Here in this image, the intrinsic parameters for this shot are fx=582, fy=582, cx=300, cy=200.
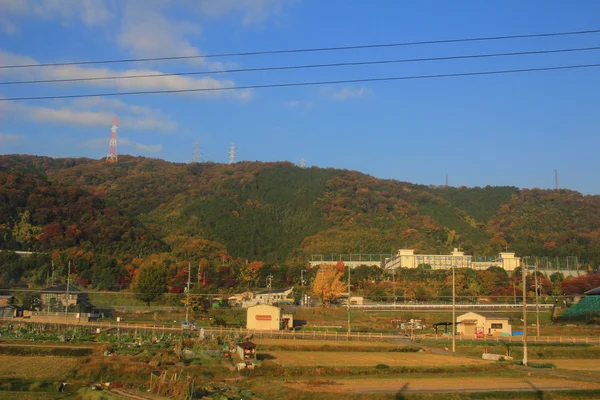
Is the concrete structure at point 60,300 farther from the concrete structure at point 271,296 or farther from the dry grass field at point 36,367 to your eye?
the dry grass field at point 36,367

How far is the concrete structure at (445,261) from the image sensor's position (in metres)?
73.7

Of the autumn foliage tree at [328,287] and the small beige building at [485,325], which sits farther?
the autumn foliage tree at [328,287]

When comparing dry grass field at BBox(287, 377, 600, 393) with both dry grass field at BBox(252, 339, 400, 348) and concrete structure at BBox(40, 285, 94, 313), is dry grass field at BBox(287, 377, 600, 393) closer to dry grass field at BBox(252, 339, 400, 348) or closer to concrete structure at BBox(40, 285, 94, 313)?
dry grass field at BBox(252, 339, 400, 348)

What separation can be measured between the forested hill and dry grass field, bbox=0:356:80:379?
37164 millimetres

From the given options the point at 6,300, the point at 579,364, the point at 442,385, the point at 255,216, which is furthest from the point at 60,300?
the point at 255,216

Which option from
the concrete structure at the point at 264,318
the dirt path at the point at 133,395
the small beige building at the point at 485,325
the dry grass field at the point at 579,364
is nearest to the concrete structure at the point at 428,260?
the small beige building at the point at 485,325

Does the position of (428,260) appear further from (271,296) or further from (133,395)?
(133,395)

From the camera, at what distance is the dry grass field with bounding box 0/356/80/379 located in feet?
68.3

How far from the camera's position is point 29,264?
58.5 m

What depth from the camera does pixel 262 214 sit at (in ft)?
344

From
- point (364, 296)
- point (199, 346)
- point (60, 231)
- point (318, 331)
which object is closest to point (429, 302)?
point (364, 296)

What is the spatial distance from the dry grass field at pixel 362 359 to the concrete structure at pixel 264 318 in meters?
10.8

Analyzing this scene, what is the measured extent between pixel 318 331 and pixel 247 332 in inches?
221

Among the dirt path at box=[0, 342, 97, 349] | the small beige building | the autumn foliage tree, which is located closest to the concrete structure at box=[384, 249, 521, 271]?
the autumn foliage tree
